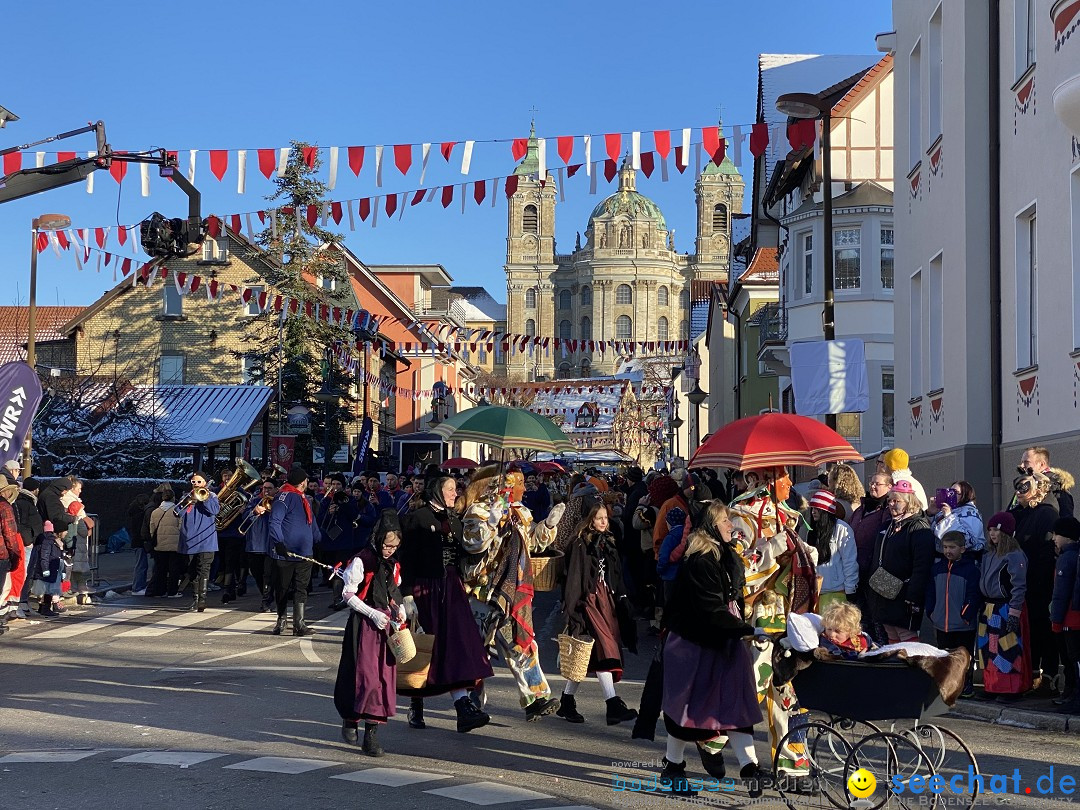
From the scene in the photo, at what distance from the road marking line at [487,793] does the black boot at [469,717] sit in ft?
5.28

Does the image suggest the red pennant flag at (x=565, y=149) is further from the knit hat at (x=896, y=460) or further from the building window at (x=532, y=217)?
the building window at (x=532, y=217)

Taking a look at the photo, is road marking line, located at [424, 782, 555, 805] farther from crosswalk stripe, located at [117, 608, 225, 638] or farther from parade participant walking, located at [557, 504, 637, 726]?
crosswalk stripe, located at [117, 608, 225, 638]

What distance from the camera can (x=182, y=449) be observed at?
118 ft

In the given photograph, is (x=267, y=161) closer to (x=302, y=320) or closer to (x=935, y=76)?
(x=935, y=76)

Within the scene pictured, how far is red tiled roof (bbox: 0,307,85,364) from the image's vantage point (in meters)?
54.9

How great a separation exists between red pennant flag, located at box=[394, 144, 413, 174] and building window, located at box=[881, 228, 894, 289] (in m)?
14.5

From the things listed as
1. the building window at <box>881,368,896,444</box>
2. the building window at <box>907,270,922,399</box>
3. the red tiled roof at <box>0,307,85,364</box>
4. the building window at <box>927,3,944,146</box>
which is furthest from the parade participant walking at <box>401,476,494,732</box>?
the red tiled roof at <box>0,307,85,364</box>

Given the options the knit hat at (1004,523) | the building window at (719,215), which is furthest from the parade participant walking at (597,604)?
the building window at (719,215)

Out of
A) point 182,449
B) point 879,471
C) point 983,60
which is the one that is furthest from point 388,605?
point 182,449

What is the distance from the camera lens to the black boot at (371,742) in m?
8.45

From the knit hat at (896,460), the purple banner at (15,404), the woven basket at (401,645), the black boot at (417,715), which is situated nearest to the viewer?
the woven basket at (401,645)

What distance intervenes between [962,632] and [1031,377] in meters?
5.07

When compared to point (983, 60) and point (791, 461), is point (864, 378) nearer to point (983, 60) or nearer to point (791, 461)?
point (983, 60)

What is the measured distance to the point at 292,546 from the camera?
1545 cm
